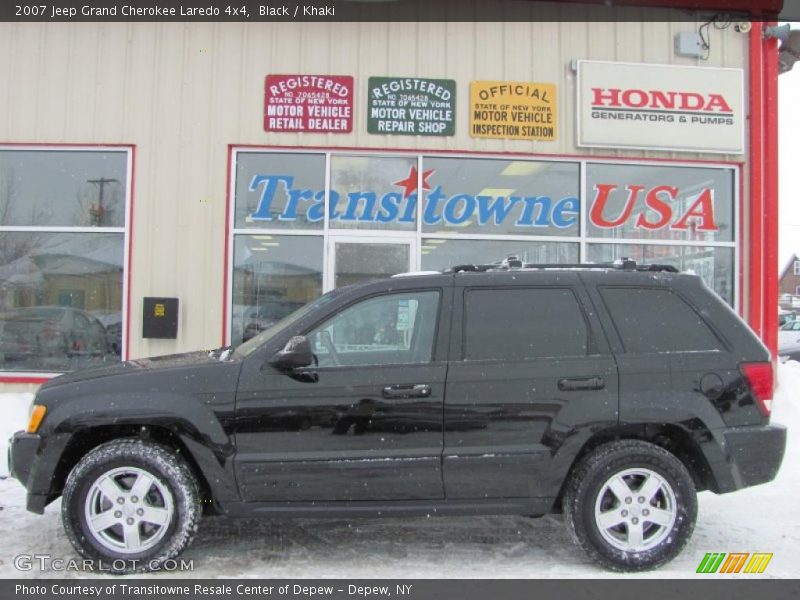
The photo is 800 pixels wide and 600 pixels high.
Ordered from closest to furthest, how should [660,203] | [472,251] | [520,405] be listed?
[520,405] < [472,251] < [660,203]

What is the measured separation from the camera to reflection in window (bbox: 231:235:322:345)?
27.8 ft

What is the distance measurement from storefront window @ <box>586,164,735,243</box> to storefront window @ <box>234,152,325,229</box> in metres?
3.53

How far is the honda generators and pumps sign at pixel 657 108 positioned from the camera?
8.66 metres

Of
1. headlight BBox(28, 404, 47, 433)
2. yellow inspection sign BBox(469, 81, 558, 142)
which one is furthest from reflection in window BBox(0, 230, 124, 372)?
yellow inspection sign BBox(469, 81, 558, 142)

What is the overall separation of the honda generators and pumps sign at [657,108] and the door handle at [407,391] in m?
5.78

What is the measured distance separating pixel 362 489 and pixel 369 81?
6.01 m

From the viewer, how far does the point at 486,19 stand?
28.6 ft

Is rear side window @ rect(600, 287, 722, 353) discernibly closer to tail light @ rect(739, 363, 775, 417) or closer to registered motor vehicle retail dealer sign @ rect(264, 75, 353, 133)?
tail light @ rect(739, 363, 775, 417)

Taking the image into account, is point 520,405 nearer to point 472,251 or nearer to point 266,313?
point 472,251

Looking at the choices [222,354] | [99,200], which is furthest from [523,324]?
[99,200]


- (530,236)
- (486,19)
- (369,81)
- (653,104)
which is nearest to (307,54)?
(369,81)

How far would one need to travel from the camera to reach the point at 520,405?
12.9ft

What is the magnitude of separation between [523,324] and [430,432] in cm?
87

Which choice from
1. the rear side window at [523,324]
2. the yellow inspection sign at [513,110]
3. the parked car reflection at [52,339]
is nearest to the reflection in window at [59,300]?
the parked car reflection at [52,339]
